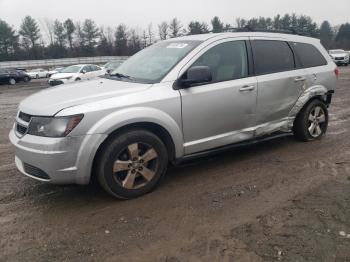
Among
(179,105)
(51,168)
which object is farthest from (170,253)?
(179,105)

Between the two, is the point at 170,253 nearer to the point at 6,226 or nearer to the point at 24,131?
the point at 6,226

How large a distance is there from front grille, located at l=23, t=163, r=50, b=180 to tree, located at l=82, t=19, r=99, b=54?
85481 millimetres

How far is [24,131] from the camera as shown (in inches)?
162

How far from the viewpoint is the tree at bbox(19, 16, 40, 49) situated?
273 ft

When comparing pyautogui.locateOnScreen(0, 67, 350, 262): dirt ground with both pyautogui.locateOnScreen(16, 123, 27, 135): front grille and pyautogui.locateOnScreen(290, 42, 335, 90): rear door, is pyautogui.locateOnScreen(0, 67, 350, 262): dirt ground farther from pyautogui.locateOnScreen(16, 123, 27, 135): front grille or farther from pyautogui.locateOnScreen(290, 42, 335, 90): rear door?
pyautogui.locateOnScreen(290, 42, 335, 90): rear door

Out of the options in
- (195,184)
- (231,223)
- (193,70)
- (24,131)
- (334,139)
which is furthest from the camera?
(334,139)

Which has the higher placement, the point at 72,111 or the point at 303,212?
the point at 72,111

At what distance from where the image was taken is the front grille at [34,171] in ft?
12.8

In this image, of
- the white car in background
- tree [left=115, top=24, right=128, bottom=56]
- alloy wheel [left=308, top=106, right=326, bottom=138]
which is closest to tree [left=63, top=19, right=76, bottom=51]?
tree [left=115, top=24, right=128, bottom=56]

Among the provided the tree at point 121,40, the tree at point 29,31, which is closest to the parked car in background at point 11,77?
the tree at point 121,40

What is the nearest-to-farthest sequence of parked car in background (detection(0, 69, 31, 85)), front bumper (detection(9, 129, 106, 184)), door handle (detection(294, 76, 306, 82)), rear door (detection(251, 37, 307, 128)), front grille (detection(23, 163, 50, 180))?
front bumper (detection(9, 129, 106, 184)) → front grille (detection(23, 163, 50, 180)) → rear door (detection(251, 37, 307, 128)) → door handle (detection(294, 76, 306, 82)) → parked car in background (detection(0, 69, 31, 85))

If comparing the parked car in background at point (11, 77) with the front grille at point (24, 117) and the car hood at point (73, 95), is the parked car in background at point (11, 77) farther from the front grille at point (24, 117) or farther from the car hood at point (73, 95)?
the front grille at point (24, 117)

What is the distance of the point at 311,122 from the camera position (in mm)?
6270

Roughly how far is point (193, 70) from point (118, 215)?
1.82 m
